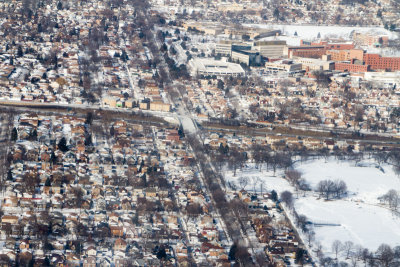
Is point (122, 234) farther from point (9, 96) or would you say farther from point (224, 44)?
point (224, 44)

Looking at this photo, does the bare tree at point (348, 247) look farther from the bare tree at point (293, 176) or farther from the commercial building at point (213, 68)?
the commercial building at point (213, 68)

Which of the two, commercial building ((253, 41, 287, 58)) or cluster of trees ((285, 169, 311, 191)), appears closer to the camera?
cluster of trees ((285, 169, 311, 191))

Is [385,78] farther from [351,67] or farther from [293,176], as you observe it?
[293,176]

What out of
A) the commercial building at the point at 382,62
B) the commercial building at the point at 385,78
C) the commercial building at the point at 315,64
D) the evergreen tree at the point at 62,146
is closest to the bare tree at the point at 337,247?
the evergreen tree at the point at 62,146

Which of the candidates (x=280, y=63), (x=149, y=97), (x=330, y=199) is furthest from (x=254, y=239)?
(x=280, y=63)

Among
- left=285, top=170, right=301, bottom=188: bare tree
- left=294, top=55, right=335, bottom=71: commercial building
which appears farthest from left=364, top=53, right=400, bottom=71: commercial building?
left=285, top=170, right=301, bottom=188: bare tree

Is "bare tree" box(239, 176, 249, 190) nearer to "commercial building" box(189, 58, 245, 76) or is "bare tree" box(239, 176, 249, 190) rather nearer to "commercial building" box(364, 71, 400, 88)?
"commercial building" box(189, 58, 245, 76)

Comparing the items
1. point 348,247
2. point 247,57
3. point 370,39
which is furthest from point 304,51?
point 348,247
